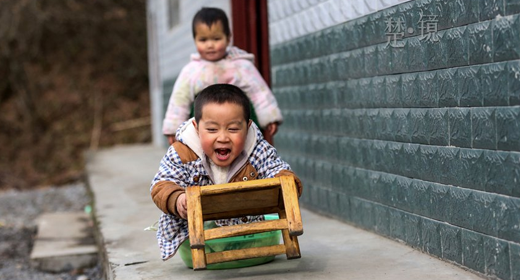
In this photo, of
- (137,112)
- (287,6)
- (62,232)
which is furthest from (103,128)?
(287,6)

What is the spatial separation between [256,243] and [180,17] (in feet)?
28.7

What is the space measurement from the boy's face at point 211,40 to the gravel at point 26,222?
6.99ft

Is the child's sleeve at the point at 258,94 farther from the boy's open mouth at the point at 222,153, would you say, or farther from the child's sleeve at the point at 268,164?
the boy's open mouth at the point at 222,153

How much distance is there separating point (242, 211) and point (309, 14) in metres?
2.62

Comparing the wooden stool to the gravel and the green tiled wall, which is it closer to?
the green tiled wall

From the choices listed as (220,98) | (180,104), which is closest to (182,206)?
(220,98)

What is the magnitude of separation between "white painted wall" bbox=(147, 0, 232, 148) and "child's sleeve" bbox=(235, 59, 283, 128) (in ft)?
15.7

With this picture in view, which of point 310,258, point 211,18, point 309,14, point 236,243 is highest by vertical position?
point 309,14

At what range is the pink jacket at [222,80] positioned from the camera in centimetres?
523

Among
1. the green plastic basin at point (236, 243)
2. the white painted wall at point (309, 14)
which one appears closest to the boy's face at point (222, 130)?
the green plastic basin at point (236, 243)

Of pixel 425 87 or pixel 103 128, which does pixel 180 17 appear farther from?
pixel 425 87

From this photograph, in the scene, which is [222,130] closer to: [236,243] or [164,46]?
[236,243]

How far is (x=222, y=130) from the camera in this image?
3.80 m

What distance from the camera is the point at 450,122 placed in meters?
3.86
